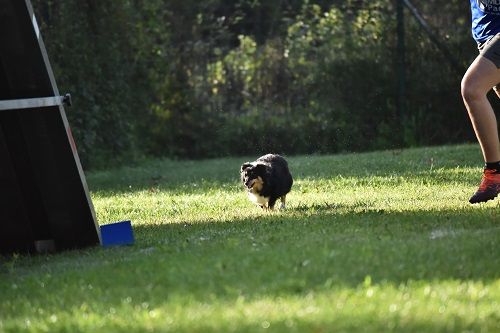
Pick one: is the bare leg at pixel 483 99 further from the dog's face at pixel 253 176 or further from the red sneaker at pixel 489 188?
the dog's face at pixel 253 176

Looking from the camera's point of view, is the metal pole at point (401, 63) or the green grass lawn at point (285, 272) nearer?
the green grass lawn at point (285, 272)

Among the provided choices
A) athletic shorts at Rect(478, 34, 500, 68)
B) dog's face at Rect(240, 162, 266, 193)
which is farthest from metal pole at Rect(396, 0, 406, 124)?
athletic shorts at Rect(478, 34, 500, 68)

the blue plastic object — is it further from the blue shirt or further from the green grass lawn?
the blue shirt

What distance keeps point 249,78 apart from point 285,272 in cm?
1505

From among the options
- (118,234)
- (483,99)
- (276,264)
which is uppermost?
(483,99)

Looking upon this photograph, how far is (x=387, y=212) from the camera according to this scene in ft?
27.3

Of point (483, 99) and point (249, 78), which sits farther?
point (249, 78)

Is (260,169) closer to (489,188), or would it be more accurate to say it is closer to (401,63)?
(489,188)

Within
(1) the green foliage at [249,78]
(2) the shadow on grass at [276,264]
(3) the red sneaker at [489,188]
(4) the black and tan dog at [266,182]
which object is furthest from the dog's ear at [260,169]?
(1) the green foliage at [249,78]

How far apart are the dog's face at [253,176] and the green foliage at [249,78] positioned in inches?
303

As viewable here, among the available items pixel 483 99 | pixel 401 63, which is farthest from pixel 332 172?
pixel 401 63

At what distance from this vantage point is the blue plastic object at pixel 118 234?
7844 mm

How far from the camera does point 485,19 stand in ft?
26.9

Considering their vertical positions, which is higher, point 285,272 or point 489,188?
point 285,272
